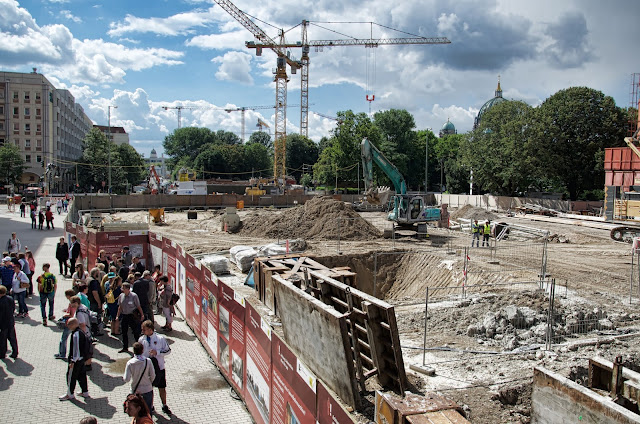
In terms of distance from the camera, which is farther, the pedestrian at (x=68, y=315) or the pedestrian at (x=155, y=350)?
the pedestrian at (x=68, y=315)

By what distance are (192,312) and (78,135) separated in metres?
108

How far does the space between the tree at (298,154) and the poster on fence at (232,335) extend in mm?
104475

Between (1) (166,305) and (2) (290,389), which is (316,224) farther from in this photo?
(2) (290,389)

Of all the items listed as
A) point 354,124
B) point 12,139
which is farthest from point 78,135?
point 354,124

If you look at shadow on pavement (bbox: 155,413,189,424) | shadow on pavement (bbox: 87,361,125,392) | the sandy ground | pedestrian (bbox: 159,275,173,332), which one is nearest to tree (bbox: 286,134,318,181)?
the sandy ground

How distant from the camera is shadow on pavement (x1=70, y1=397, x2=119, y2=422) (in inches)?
308

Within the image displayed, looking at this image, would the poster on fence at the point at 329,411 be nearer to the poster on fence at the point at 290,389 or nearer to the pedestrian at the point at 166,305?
the poster on fence at the point at 290,389

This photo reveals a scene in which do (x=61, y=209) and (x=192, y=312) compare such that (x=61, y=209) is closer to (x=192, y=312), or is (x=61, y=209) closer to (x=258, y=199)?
(x=258, y=199)

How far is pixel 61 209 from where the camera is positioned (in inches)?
1732

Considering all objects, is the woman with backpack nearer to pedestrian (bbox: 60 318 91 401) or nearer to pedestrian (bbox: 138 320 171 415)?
pedestrian (bbox: 60 318 91 401)

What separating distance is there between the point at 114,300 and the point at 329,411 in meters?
8.26

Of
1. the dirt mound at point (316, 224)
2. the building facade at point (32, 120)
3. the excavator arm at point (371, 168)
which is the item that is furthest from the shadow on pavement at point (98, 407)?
the building facade at point (32, 120)

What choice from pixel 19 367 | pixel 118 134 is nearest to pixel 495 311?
pixel 19 367

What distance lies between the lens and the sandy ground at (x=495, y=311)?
27.7 feet
